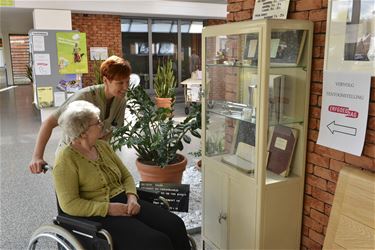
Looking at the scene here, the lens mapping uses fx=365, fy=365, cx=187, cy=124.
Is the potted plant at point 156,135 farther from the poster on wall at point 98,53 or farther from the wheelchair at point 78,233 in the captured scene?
the poster on wall at point 98,53

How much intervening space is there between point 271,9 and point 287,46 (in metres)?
0.29

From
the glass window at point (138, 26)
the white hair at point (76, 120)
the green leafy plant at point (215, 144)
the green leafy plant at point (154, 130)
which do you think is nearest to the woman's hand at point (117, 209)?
the white hair at point (76, 120)

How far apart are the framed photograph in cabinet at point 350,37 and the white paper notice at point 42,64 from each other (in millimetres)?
Result: 5990

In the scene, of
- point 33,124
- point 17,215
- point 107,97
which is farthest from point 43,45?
point 107,97

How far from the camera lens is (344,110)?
1781 millimetres

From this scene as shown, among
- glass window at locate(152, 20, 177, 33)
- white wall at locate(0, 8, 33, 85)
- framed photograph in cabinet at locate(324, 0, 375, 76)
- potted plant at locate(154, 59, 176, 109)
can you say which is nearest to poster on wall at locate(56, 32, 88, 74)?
potted plant at locate(154, 59, 176, 109)

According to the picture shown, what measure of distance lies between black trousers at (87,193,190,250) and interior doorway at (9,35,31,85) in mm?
15235

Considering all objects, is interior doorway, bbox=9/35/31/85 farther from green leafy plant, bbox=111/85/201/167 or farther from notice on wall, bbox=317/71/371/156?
notice on wall, bbox=317/71/371/156

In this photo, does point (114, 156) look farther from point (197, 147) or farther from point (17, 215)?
point (197, 147)

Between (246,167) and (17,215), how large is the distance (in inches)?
81.6

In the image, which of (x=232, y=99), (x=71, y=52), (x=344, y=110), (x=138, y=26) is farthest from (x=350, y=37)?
(x=138, y=26)

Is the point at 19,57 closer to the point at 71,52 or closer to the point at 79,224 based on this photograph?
the point at 71,52

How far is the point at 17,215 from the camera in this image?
307 cm

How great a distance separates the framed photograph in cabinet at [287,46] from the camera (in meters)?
1.93
